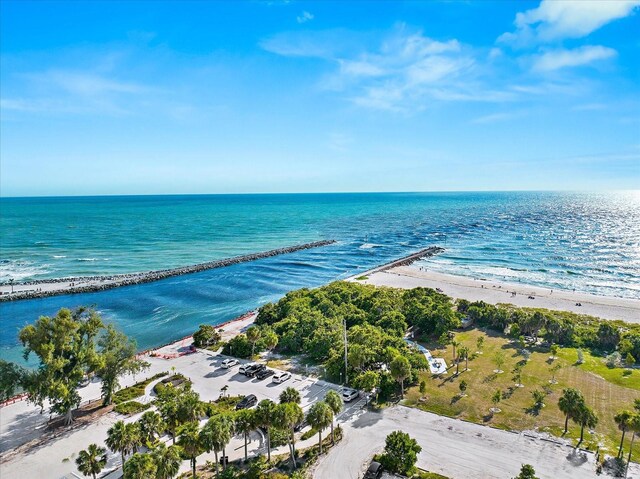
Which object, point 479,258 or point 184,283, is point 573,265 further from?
point 184,283

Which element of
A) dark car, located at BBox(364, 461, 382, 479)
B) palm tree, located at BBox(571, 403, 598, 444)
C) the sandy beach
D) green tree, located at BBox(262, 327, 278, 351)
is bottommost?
the sandy beach

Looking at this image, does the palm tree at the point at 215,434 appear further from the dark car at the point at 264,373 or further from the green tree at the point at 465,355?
the green tree at the point at 465,355

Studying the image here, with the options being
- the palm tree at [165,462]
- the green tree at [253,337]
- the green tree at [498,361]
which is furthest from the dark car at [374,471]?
the green tree at [253,337]

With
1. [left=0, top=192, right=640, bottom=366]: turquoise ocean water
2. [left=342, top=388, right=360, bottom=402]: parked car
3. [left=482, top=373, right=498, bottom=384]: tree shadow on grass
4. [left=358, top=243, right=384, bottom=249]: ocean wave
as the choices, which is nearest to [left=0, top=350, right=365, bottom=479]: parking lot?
[left=342, top=388, right=360, bottom=402]: parked car

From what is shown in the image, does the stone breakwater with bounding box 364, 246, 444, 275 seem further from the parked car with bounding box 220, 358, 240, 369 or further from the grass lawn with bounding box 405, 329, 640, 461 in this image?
the parked car with bounding box 220, 358, 240, 369

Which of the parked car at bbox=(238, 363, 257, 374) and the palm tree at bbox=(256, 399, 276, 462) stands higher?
the palm tree at bbox=(256, 399, 276, 462)

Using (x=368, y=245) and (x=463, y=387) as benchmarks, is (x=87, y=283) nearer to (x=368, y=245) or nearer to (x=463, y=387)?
(x=463, y=387)

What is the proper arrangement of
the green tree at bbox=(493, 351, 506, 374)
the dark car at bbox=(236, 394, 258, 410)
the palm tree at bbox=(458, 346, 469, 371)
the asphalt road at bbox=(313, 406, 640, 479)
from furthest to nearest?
the palm tree at bbox=(458, 346, 469, 371) → the green tree at bbox=(493, 351, 506, 374) → the dark car at bbox=(236, 394, 258, 410) → the asphalt road at bbox=(313, 406, 640, 479)
